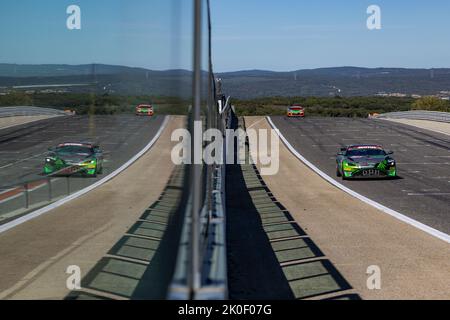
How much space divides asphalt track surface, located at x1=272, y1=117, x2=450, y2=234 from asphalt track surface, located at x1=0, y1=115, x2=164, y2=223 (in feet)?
32.5

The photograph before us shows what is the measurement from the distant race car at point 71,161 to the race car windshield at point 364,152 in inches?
844

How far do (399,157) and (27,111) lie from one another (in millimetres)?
30554

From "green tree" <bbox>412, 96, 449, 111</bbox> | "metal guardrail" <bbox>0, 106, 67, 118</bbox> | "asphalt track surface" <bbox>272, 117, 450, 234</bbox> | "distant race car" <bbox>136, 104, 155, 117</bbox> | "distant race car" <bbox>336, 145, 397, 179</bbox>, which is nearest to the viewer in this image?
"distant race car" <bbox>136, 104, 155, 117</bbox>

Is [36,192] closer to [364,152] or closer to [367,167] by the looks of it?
[367,167]

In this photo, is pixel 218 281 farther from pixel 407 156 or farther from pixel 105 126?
pixel 407 156

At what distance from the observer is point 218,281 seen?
3902mm

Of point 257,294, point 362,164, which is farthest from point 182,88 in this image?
point 362,164

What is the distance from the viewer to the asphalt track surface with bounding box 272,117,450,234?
16.5m

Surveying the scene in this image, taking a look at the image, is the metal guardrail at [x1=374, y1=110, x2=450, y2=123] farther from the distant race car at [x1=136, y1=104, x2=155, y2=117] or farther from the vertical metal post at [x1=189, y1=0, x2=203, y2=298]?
the distant race car at [x1=136, y1=104, x2=155, y2=117]

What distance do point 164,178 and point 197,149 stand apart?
494 mm

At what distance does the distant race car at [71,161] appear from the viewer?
346 centimetres

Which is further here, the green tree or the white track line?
the green tree

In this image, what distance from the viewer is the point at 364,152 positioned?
80.9ft

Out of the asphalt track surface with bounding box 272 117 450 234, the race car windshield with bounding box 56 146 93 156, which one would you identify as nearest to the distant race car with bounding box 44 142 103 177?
the race car windshield with bounding box 56 146 93 156
